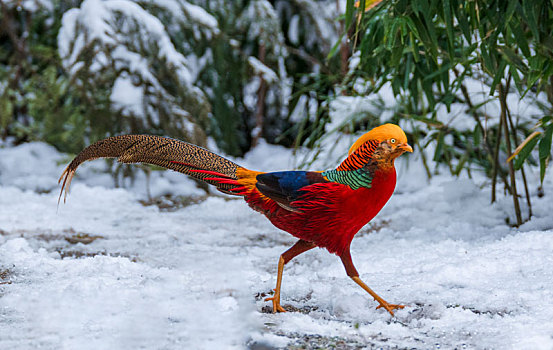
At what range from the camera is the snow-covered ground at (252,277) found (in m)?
1.61

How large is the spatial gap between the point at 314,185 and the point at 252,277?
0.55 m

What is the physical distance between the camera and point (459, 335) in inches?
64.9

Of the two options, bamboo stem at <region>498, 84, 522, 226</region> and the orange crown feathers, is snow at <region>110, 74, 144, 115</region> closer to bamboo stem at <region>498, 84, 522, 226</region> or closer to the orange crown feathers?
bamboo stem at <region>498, 84, 522, 226</region>

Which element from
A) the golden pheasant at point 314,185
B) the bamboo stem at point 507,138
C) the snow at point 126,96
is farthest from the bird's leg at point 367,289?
the snow at point 126,96

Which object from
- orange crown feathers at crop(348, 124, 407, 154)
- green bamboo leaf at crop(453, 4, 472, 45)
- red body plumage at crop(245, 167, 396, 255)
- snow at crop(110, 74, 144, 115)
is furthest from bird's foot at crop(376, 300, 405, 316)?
snow at crop(110, 74, 144, 115)

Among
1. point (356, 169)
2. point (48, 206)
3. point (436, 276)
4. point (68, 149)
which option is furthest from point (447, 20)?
point (68, 149)

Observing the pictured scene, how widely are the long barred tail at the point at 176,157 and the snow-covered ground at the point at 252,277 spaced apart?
39cm

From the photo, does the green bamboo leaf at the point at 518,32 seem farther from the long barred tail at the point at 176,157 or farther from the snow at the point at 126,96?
the snow at the point at 126,96

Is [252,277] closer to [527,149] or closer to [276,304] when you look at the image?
[276,304]

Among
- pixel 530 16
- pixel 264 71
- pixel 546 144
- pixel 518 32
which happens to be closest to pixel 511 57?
pixel 518 32

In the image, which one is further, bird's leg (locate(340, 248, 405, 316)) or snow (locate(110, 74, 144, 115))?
snow (locate(110, 74, 144, 115))

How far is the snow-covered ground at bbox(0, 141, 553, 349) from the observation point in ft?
5.28

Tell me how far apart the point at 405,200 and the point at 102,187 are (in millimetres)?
2062

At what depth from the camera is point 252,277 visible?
224 centimetres
